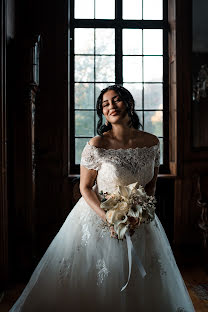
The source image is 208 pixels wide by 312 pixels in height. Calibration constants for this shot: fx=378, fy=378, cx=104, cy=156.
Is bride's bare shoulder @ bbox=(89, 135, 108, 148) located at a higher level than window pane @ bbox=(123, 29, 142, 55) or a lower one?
lower

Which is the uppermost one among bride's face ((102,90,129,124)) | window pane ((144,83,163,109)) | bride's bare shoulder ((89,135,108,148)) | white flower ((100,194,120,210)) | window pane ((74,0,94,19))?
window pane ((74,0,94,19))

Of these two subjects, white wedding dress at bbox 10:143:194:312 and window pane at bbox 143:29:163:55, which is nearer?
white wedding dress at bbox 10:143:194:312

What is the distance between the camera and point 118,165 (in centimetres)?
271

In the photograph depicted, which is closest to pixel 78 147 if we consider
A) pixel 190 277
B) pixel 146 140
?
pixel 146 140

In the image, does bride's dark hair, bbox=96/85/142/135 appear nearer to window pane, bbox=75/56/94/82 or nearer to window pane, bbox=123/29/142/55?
window pane, bbox=75/56/94/82

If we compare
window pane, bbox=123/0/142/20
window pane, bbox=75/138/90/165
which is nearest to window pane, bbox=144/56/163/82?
window pane, bbox=123/0/142/20

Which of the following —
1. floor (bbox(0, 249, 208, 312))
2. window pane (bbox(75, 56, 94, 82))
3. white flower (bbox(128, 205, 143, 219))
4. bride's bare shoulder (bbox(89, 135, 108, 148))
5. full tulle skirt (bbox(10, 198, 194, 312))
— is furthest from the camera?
window pane (bbox(75, 56, 94, 82))

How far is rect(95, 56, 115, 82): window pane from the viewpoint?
184 inches

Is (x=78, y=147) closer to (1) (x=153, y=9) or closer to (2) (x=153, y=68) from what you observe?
(2) (x=153, y=68)

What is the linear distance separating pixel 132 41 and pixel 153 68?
1.39 ft

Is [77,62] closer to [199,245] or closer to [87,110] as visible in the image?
[87,110]

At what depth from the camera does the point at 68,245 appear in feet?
8.82

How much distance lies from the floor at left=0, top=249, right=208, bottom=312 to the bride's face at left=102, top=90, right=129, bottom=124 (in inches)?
66.4

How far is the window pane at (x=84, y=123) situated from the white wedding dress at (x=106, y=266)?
1868mm
